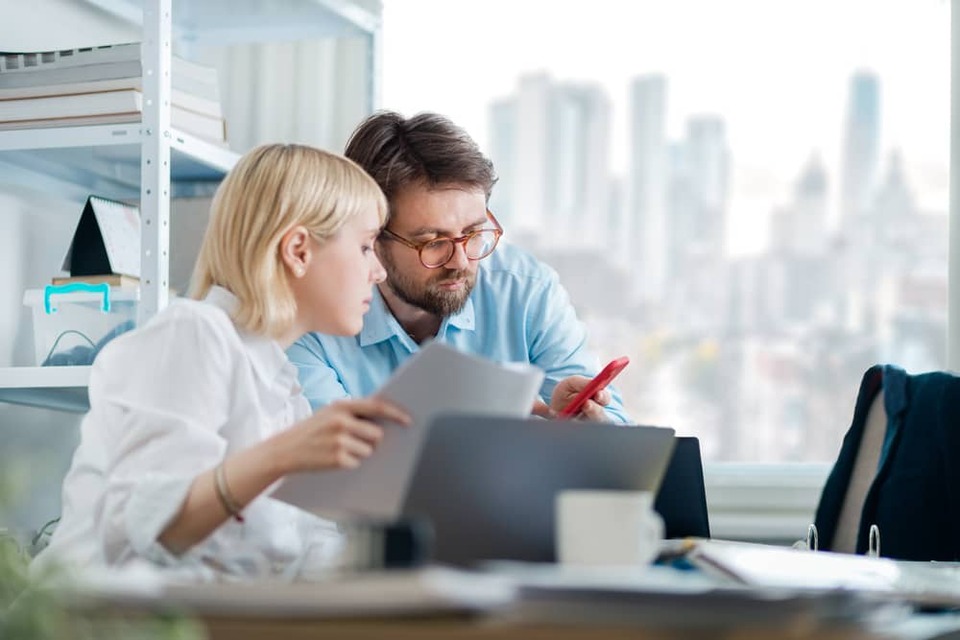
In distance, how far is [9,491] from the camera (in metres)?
0.53

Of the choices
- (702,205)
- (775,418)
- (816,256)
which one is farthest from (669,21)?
(775,418)

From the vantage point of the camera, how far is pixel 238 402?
133 cm

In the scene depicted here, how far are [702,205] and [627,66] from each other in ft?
1.21

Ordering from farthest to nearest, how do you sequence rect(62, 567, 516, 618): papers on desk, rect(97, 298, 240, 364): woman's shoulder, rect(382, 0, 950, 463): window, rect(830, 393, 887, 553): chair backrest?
1. rect(382, 0, 950, 463): window
2. rect(830, 393, 887, 553): chair backrest
3. rect(97, 298, 240, 364): woman's shoulder
4. rect(62, 567, 516, 618): papers on desk

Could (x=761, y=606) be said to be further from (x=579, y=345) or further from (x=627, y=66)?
(x=627, y=66)

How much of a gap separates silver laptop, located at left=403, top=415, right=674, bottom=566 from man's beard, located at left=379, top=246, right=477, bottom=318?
3.56ft

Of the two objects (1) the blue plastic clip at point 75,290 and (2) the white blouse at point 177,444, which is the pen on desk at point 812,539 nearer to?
(2) the white blouse at point 177,444

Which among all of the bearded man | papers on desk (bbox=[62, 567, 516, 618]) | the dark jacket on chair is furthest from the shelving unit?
papers on desk (bbox=[62, 567, 516, 618])

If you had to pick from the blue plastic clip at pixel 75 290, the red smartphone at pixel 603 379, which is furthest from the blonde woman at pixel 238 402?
the blue plastic clip at pixel 75 290

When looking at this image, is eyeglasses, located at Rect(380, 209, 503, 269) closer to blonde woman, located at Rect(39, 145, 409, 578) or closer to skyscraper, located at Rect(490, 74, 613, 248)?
blonde woman, located at Rect(39, 145, 409, 578)

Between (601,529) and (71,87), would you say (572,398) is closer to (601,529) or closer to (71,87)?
(601,529)

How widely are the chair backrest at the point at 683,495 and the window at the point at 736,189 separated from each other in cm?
123

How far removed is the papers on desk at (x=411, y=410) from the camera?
1.00 meters

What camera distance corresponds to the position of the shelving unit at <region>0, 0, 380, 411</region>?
81.0 inches
